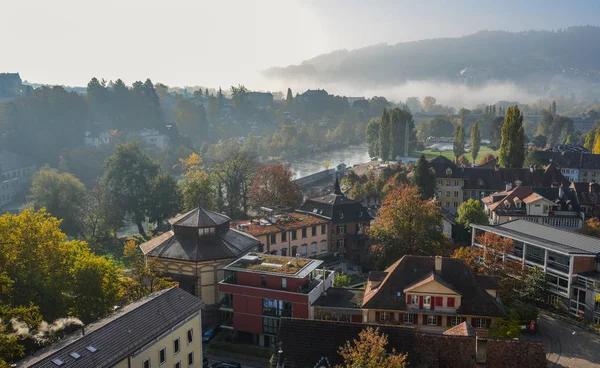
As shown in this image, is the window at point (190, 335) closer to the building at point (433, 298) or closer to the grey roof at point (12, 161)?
the building at point (433, 298)

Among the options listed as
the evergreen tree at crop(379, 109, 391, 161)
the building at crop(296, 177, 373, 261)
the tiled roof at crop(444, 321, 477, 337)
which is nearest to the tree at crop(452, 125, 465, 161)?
the evergreen tree at crop(379, 109, 391, 161)

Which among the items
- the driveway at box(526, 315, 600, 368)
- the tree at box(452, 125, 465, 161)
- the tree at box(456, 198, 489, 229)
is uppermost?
the tree at box(452, 125, 465, 161)

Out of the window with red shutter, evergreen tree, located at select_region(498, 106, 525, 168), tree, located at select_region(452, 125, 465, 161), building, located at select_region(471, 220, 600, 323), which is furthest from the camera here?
tree, located at select_region(452, 125, 465, 161)

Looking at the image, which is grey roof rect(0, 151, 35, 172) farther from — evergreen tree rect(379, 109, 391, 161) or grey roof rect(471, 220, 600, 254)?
grey roof rect(471, 220, 600, 254)

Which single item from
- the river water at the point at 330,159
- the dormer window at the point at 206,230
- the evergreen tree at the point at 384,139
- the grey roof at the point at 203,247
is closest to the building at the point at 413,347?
the grey roof at the point at 203,247

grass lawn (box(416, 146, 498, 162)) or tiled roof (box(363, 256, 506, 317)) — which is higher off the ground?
grass lawn (box(416, 146, 498, 162))

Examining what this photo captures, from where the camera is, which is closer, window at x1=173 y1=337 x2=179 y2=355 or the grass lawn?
window at x1=173 y1=337 x2=179 y2=355
